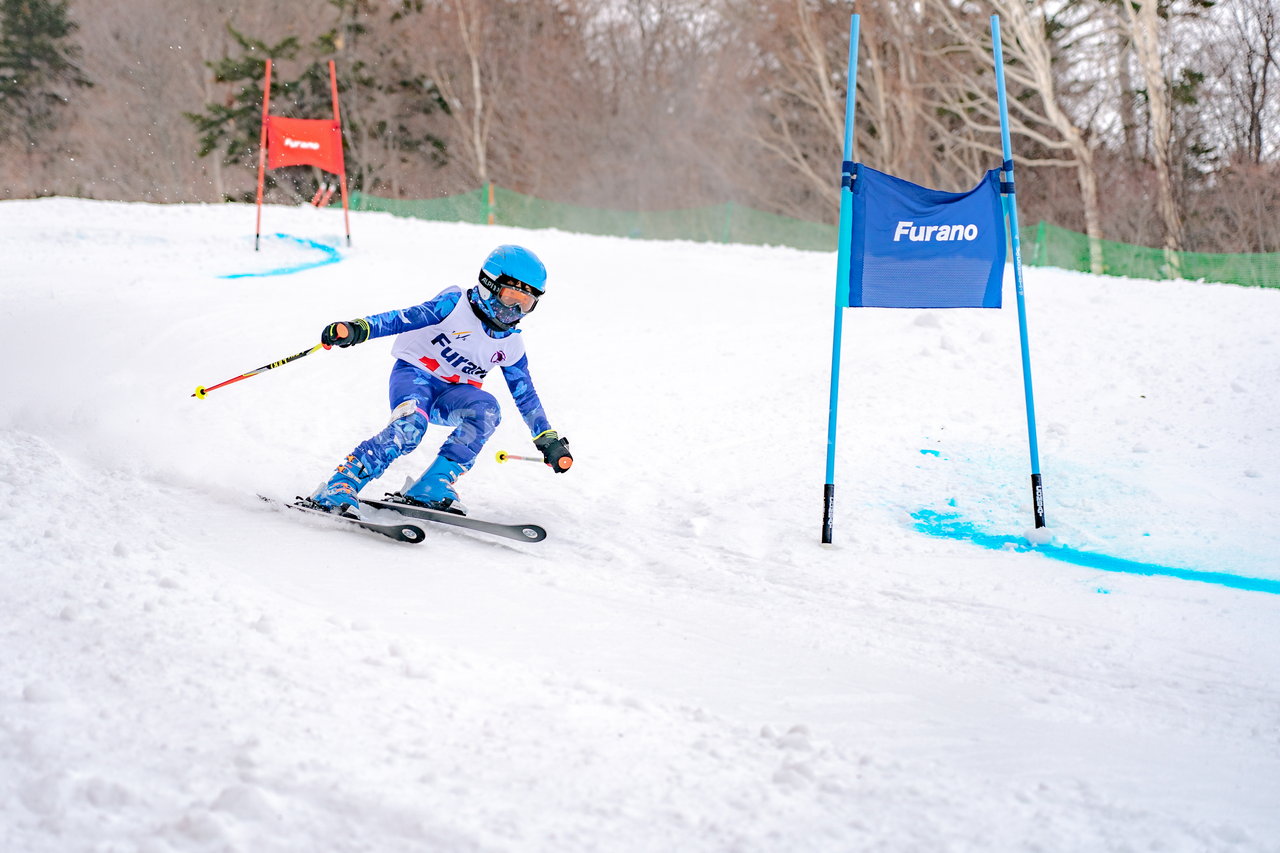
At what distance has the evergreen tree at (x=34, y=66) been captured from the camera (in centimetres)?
3569

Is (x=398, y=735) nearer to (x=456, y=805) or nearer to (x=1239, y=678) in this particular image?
(x=456, y=805)

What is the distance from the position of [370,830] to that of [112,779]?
2.04 ft

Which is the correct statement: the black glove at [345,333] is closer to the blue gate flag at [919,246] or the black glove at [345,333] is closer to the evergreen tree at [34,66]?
the blue gate flag at [919,246]

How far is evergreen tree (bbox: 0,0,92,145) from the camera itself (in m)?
35.7

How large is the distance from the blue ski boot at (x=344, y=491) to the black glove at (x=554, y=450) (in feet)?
2.88

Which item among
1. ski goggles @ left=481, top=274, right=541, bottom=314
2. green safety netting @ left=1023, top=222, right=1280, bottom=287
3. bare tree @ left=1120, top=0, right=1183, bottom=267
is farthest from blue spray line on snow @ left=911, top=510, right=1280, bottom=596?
bare tree @ left=1120, top=0, right=1183, bottom=267

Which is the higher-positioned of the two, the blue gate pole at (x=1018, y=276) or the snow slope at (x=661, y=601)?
the blue gate pole at (x=1018, y=276)

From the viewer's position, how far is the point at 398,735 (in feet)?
9.21

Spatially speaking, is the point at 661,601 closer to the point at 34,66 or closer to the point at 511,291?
the point at 511,291

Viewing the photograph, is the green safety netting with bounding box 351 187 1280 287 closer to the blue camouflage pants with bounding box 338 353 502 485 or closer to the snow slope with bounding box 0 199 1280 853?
the snow slope with bounding box 0 199 1280 853

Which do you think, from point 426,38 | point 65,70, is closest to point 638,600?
point 426,38

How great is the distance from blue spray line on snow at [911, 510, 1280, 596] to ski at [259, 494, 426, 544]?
264 centimetres

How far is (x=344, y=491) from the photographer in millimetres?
5152

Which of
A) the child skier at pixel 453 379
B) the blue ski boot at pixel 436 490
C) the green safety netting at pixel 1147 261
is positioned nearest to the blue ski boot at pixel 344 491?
the child skier at pixel 453 379
